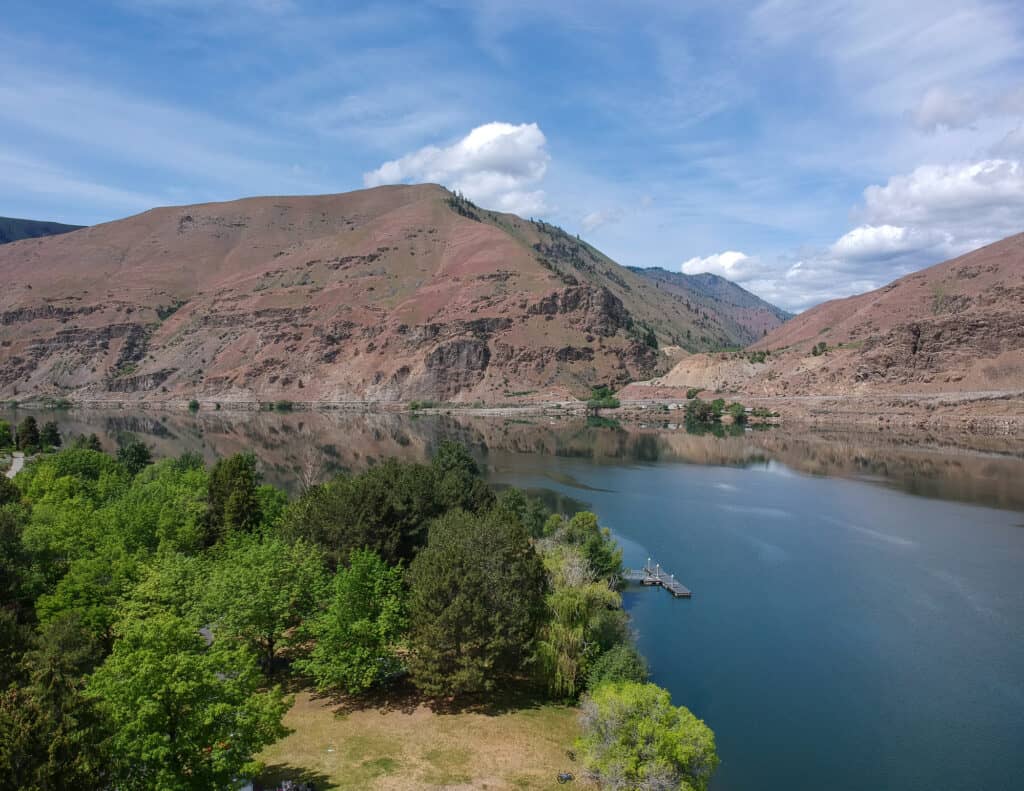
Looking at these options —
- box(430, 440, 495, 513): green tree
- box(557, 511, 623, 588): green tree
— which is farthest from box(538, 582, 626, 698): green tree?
box(430, 440, 495, 513): green tree

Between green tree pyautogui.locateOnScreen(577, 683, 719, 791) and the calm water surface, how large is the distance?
4855 mm

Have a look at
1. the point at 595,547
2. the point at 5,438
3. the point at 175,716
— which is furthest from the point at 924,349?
the point at 5,438

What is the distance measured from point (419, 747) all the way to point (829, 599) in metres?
30.1

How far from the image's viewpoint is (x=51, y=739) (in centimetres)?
1438

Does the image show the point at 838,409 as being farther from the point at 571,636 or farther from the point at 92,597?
the point at 92,597

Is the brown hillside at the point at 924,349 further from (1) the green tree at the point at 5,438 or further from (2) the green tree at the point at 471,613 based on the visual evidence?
(1) the green tree at the point at 5,438

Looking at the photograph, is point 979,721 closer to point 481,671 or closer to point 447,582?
point 481,671

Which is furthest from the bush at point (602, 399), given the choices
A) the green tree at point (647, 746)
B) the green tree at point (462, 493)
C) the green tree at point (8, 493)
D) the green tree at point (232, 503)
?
the green tree at point (647, 746)

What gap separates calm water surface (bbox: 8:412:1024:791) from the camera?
27.1 m

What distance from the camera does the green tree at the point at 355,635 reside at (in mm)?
26969

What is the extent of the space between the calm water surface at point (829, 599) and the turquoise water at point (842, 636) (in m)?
0.11

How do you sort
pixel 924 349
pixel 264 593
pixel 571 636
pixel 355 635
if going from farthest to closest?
pixel 924 349 → pixel 571 636 → pixel 264 593 → pixel 355 635

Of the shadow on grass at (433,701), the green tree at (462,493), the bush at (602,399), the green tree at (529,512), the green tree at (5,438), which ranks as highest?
the bush at (602,399)

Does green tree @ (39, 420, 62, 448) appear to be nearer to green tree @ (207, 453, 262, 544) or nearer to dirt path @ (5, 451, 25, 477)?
dirt path @ (5, 451, 25, 477)
